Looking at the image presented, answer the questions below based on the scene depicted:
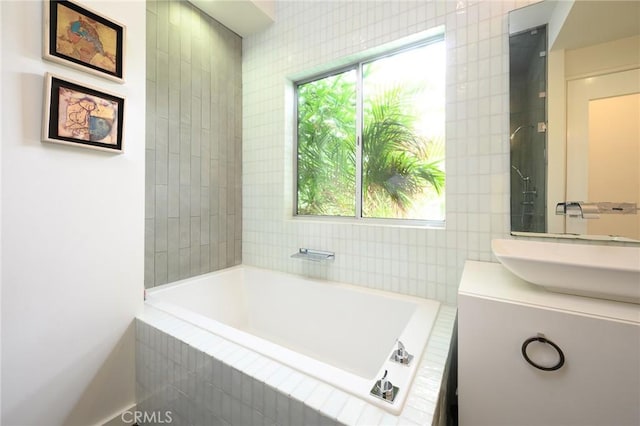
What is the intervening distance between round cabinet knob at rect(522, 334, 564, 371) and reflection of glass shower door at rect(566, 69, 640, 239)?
0.72 metres

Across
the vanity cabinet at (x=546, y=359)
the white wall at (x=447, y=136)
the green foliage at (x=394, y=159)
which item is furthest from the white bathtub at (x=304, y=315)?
the green foliage at (x=394, y=159)

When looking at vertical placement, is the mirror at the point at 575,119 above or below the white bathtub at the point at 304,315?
above

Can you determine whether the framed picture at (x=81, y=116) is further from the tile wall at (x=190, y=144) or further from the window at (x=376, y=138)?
the window at (x=376, y=138)

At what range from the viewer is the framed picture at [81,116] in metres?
1.07

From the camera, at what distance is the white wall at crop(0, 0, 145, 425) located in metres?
1.01

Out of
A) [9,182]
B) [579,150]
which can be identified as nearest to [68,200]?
[9,182]

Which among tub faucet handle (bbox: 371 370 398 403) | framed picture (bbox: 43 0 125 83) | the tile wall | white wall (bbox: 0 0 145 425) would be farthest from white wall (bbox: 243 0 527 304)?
framed picture (bbox: 43 0 125 83)

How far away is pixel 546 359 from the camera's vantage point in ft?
2.61

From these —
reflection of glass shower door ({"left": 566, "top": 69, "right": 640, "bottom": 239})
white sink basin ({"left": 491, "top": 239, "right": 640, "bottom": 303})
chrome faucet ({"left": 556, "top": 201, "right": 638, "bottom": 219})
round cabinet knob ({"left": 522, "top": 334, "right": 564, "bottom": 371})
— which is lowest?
round cabinet knob ({"left": 522, "top": 334, "right": 564, "bottom": 371})

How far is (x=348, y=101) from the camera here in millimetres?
2037

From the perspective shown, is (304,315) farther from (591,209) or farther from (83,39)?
(83,39)

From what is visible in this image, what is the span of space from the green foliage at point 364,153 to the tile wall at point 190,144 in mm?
631

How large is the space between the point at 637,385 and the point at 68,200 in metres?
2.10

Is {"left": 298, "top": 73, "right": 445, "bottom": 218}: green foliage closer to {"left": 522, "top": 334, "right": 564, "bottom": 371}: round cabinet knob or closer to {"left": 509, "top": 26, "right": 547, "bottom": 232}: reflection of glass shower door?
{"left": 509, "top": 26, "right": 547, "bottom": 232}: reflection of glass shower door
